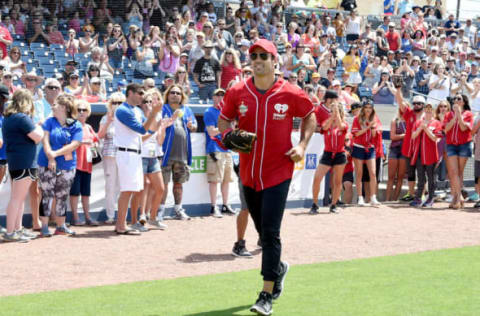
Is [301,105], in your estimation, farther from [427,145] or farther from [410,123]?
[410,123]

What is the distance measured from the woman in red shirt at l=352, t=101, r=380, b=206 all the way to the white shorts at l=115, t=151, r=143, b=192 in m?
5.16

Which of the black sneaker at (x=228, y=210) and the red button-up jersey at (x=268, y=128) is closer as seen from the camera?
the red button-up jersey at (x=268, y=128)

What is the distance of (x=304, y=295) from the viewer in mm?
6105

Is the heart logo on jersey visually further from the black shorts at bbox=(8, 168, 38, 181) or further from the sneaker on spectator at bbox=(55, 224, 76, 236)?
the sneaker on spectator at bbox=(55, 224, 76, 236)

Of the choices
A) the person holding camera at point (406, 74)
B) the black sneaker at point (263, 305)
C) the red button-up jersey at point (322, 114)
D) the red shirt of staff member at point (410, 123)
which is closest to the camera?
the black sneaker at point (263, 305)

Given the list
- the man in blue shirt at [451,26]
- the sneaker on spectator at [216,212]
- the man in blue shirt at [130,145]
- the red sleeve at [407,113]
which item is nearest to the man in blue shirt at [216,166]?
the sneaker on spectator at [216,212]

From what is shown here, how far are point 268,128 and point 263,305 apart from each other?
1.37 metres

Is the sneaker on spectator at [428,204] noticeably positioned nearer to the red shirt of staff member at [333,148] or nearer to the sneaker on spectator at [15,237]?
the red shirt of staff member at [333,148]

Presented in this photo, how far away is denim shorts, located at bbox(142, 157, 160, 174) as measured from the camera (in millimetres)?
9930

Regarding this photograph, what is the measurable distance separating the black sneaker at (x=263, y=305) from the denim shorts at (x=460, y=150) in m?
8.54

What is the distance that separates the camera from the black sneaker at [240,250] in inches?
326

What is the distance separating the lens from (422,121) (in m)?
13.3

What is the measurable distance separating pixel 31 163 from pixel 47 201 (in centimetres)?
65

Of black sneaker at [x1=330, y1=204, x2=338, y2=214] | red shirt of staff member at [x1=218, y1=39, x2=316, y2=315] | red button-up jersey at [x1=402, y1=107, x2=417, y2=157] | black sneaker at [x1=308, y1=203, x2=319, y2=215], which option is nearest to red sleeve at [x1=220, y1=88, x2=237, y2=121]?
red shirt of staff member at [x1=218, y1=39, x2=316, y2=315]
